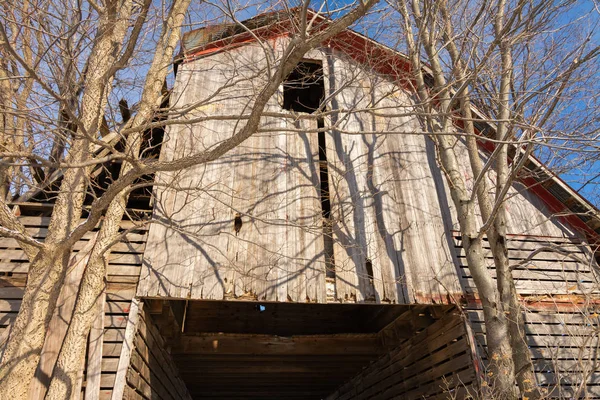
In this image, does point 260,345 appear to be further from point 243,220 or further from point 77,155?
point 77,155

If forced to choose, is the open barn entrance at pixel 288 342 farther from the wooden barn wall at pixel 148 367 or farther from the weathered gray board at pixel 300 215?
the weathered gray board at pixel 300 215

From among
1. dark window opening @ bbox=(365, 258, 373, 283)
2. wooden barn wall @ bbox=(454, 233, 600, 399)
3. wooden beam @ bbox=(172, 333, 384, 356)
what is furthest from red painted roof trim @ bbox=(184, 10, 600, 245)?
wooden beam @ bbox=(172, 333, 384, 356)

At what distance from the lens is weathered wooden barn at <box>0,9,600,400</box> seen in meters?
Result: 6.15

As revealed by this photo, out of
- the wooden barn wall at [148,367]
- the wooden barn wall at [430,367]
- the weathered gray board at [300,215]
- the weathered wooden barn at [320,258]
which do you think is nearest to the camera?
the wooden barn wall at [148,367]

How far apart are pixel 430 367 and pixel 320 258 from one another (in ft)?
8.41

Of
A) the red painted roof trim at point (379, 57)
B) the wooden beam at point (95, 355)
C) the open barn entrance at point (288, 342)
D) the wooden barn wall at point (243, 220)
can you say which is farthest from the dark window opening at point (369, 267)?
the wooden beam at point (95, 355)

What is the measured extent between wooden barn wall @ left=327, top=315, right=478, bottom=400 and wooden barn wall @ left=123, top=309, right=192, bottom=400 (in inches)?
156

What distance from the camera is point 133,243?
6.54 meters

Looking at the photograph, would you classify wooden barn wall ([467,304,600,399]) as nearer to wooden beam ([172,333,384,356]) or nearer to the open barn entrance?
the open barn entrance

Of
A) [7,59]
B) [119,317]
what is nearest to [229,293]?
[119,317]

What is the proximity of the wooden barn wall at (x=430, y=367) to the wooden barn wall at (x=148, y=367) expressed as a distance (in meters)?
3.97

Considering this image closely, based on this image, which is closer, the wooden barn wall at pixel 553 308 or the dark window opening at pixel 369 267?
the wooden barn wall at pixel 553 308

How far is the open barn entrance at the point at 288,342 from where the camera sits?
750 cm

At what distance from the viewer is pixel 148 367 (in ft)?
21.0
